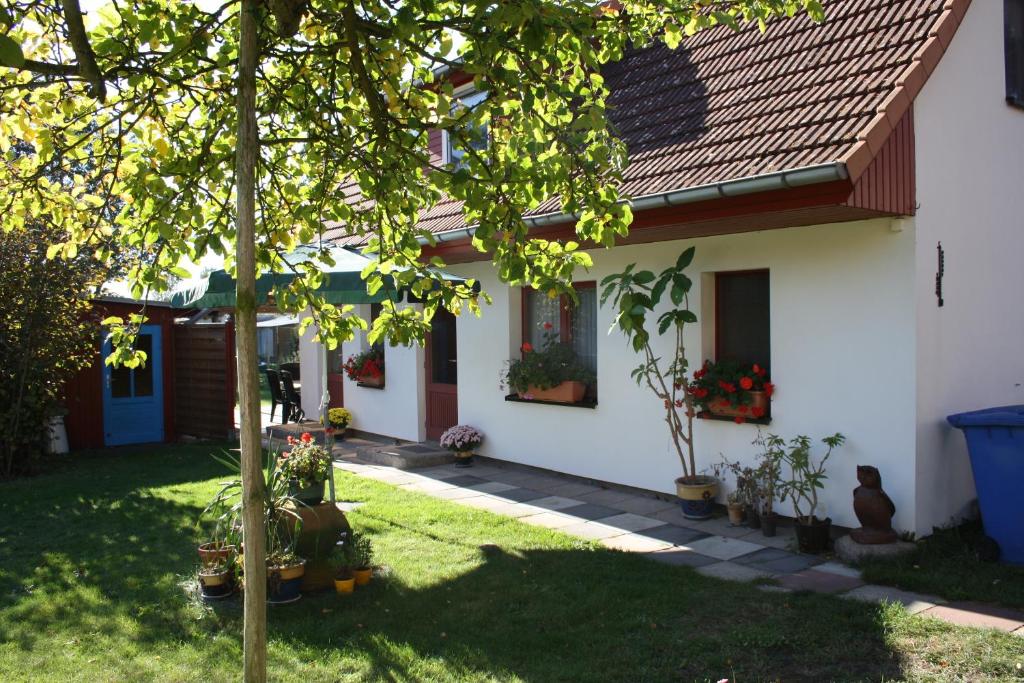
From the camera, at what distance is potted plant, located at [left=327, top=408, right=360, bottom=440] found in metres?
12.7

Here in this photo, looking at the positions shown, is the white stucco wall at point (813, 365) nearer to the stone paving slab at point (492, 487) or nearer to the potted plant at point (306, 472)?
the stone paving slab at point (492, 487)

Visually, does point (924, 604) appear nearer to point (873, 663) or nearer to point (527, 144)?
point (873, 663)

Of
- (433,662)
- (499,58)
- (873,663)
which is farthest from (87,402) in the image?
(873,663)

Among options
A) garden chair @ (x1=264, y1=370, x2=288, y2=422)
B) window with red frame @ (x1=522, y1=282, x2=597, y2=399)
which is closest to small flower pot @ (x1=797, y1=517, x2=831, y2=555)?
window with red frame @ (x1=522, y1=282, x2=597, y2=399)

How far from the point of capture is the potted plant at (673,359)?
7.14 m

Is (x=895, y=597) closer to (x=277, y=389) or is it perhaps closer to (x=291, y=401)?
(x=291, y=401)

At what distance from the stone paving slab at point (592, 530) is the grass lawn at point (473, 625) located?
0.98ft

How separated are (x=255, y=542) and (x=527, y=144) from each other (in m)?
1.98

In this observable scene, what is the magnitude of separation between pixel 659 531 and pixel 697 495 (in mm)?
550

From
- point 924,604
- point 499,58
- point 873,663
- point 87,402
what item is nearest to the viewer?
point 499,58

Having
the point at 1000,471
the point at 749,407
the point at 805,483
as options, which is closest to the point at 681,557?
the point at 805,483

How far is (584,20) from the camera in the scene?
354cm

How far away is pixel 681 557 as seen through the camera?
21.0 feet

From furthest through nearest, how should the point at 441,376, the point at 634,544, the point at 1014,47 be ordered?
the point at 441,376
the point at 1014,47
the point at 634,544
